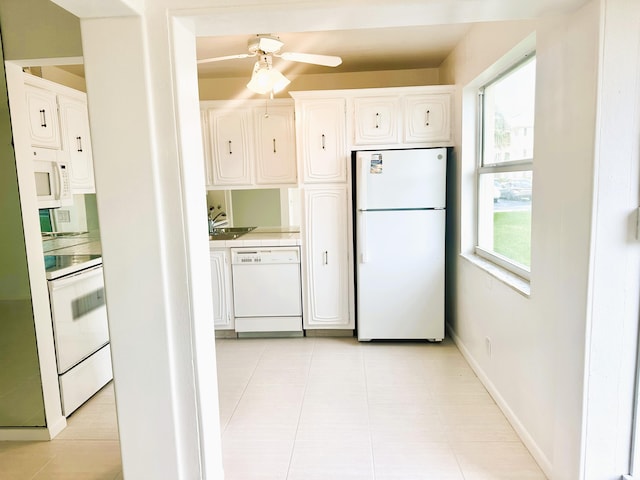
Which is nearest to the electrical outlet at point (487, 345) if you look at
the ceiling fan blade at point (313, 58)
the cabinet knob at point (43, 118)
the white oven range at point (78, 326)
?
the ceiling fan blade at point (313, 58)

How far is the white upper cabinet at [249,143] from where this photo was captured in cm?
380

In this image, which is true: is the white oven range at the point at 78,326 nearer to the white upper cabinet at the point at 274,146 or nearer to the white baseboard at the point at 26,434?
the white baseboard at the point at 26,434

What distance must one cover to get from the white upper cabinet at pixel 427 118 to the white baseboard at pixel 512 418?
1747 millimetres

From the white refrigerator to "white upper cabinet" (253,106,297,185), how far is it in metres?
0.70

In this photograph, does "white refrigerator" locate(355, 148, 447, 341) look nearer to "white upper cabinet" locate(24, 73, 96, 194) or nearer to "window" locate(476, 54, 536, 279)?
"window" locate(476, 54, 536, 279)

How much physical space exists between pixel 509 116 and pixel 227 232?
9.25 feet

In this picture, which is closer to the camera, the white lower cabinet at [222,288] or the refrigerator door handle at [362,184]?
the refrigerator door handle at [362,184]

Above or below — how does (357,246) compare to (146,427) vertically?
above

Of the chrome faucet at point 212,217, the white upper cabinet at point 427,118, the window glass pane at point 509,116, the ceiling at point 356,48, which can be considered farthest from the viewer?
the chrome faucet at point 212,217

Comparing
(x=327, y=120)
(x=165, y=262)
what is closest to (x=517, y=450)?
(x=165, y=262)

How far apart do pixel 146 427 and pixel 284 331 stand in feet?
7.38

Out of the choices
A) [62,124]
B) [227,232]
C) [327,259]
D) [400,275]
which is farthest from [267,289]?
[62,124]

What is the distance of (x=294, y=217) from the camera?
4297mm

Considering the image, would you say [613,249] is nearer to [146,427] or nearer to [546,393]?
[546,393]
